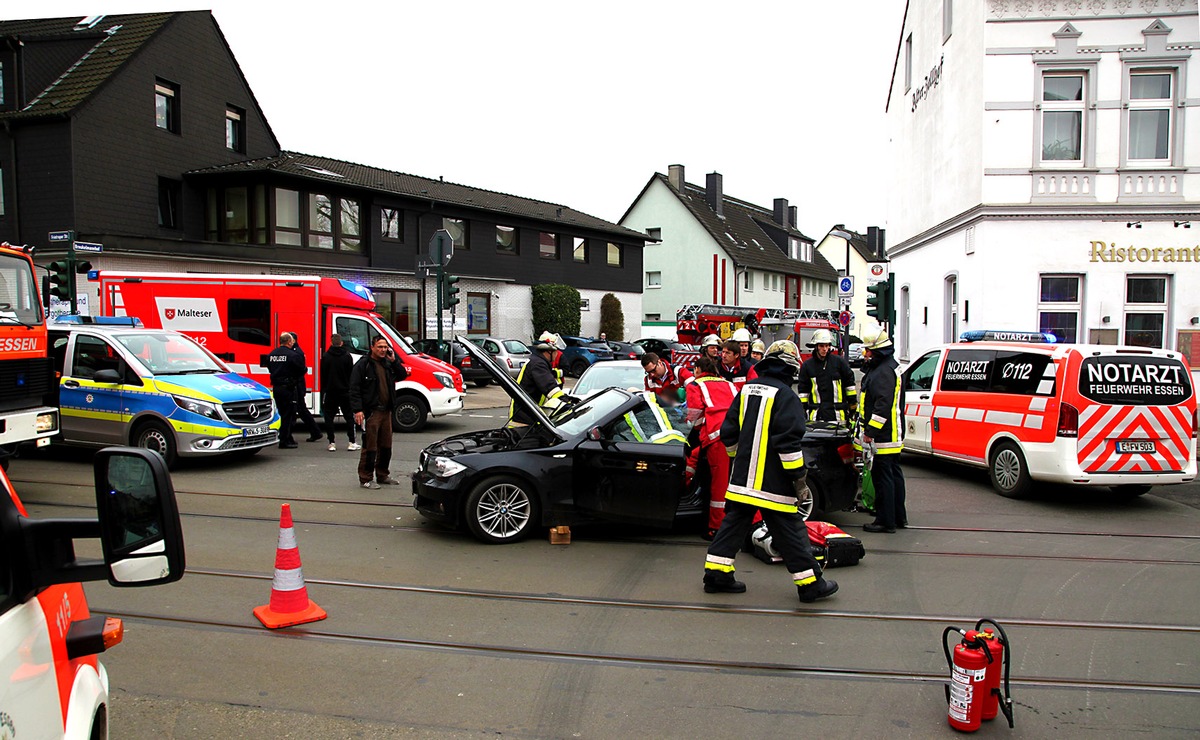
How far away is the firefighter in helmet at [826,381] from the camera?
11.9 metres

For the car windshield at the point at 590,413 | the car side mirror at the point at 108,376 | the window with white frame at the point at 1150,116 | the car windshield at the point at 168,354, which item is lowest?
the car windshield at the point at 590,413

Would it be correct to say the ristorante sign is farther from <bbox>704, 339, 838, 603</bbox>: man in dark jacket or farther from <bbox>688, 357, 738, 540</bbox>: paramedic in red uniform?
<bbox>704, 339, 838, 603</bbox>: man in dark jacket

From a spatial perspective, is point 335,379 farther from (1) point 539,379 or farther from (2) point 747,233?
(2) point 747,233

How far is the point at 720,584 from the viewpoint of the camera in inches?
245

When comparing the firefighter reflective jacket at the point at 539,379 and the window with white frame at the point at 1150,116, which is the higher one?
the window with white frame at the point at 1150,116

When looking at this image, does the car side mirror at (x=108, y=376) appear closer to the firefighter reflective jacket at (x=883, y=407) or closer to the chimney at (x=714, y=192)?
the firefighter reflective jacket at (x=883, y=407)

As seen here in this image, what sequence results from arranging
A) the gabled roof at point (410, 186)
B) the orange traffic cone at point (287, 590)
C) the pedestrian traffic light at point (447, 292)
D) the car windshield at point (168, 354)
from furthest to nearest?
1. the gabled roof at point (410, 186)
2. the pedestrian traffic light at point (447, 292)
3. the car windshield at point (168, 354)
4. the orange traffic cone at point (287, 590)

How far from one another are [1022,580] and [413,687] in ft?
15.8

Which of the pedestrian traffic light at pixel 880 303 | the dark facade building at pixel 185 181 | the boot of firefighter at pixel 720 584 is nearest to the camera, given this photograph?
the boot of firefighter at pixel 720 584

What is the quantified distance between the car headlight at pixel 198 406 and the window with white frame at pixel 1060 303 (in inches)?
597

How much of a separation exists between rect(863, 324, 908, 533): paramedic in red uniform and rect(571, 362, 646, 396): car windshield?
187 inches

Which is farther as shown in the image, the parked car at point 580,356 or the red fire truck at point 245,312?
the parked car at point 580,356

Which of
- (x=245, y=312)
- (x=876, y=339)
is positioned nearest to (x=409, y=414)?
(x=245, y=312)

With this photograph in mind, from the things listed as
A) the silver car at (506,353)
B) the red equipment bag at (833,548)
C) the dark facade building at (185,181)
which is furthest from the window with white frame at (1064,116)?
the dark facade building at (185,181)
